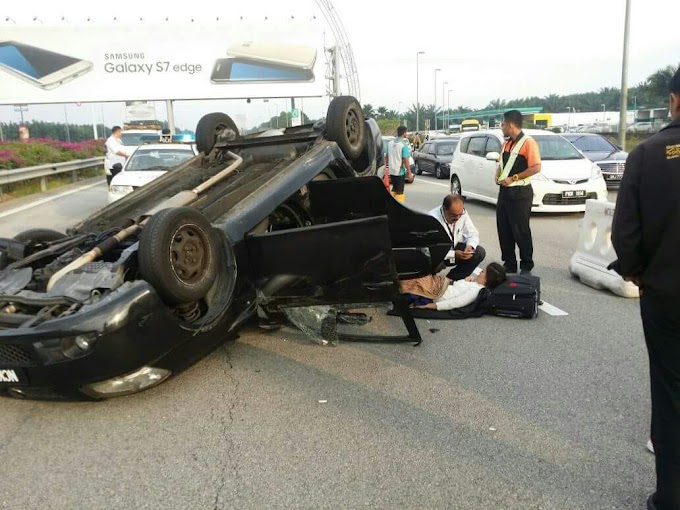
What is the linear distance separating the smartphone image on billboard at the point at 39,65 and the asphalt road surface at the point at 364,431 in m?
27.6

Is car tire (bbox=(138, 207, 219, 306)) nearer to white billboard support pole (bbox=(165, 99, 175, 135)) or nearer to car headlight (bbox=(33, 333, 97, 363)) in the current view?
car headlight (bbox=(33, 333, 97, 363))

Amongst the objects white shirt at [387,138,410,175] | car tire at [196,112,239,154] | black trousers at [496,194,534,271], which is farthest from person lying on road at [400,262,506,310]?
white shirt at [387,138,410,175]

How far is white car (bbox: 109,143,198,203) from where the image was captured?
33.6 ft

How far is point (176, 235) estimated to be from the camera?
134 inches

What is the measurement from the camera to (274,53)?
27.5 m

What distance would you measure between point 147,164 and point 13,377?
339 inches

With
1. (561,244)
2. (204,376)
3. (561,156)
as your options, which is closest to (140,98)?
(561,156)

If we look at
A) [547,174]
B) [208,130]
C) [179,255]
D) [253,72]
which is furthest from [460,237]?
[253,72]

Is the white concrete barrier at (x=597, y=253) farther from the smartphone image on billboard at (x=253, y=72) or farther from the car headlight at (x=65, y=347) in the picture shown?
the smartphone image on billboard at (x=253, y=72)

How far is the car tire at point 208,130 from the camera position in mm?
5828

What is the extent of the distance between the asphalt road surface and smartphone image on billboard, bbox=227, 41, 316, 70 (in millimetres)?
25242

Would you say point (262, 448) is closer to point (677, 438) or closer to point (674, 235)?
point (677, 438)

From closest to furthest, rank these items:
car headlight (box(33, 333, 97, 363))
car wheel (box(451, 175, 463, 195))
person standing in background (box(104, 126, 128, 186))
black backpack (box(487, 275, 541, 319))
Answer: car headlight (box(33, 333, 97, 363)) → black backpack (box(487, 275, 541, 319)) → car wheel (box(451, 175, 463, 195)) → person standing in background (box(104, 126, 128, 186))

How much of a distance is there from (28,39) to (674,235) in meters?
31.5
